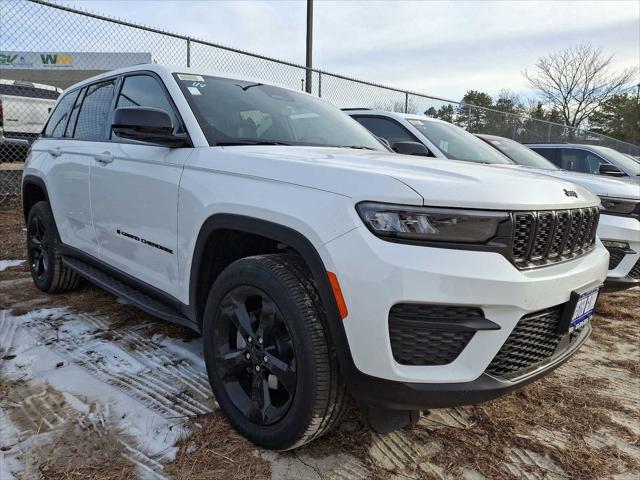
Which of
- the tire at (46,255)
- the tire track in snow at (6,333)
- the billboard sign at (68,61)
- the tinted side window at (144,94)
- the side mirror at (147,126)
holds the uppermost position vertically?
the billboard sign at (68,61)

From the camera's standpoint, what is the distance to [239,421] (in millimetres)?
2129

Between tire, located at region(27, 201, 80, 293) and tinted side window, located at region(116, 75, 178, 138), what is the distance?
1.44m

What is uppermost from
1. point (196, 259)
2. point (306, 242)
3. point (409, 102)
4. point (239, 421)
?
point (409, 102)

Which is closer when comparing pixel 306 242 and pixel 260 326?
pixel 306 242

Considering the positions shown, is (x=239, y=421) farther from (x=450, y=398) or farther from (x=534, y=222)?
(x=534, y=222)

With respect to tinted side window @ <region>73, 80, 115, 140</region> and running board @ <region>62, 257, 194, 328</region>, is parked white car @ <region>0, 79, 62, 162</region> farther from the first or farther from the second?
running board @ <region>62, 257, 194, 328</region>

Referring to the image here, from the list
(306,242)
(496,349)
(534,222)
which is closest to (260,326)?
(306,242)

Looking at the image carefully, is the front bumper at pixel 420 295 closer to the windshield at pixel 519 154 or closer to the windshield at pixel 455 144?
the windshield at pixel 455 144

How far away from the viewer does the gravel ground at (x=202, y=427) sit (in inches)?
78.4

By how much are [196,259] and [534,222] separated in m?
1.53

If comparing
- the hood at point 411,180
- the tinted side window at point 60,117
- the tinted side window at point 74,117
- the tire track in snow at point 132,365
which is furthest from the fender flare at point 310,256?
the tinted side window at point 60,117

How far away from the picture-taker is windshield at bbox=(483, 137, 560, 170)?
6121mm

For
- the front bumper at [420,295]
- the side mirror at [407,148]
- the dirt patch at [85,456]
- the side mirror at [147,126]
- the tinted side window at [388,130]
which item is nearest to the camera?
the front bumper at [420,295]

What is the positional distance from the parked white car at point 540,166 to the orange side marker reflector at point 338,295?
2.38 meters
